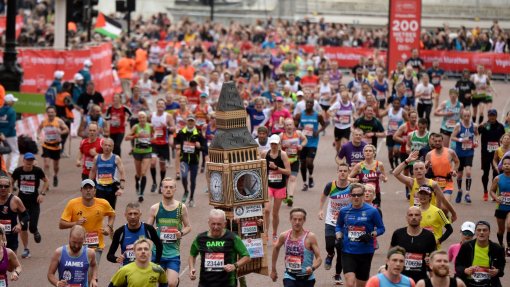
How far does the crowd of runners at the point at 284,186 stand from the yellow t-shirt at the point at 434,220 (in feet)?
0.04

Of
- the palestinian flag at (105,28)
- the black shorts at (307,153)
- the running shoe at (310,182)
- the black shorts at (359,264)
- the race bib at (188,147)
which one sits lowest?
the running shoe at (310,182)

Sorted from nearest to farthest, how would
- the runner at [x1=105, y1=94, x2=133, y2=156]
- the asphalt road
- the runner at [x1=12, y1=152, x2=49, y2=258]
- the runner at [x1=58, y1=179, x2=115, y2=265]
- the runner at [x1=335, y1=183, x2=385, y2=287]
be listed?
1. the runner at [x1=335, y1=183, x2=385, y2=287]
2. the runner at [x1=58, y1=179, x2=115, y2=265]
3. the asphalt road
4. the runner at [x1=12, y1=152, x2=49, y2=258]
5. the runner at [x1=105, y1=94, x2=133, y2=156]

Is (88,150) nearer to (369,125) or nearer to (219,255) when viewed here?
(369,125)

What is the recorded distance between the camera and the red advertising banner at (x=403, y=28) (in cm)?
4175

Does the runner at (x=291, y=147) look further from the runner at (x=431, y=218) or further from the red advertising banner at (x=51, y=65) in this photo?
the red advertising banner at (x=51, y=65)

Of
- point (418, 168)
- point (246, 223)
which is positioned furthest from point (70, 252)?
point (418, 168)

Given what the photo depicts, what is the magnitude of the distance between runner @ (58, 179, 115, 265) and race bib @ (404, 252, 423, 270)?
143 inches

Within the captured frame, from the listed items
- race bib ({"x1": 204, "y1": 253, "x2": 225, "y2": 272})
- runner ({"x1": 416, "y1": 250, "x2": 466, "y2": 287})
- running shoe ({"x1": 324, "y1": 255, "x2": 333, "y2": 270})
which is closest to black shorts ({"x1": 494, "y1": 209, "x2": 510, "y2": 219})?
running shoe ({"x1": 324, "y1": 255, "x2": 333, "y2": 270})

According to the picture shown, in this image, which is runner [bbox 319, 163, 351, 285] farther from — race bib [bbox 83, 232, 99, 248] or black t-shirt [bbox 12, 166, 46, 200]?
black t-shirt [bbox 12, 166, 46, 200]

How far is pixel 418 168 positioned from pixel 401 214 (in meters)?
4.91

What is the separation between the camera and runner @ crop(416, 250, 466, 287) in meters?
11.6

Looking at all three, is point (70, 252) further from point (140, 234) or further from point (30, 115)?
point (30, 115)

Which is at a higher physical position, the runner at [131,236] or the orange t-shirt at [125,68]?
the orange t-shirt at [125,68]

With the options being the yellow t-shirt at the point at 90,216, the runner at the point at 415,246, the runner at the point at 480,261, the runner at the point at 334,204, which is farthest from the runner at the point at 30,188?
the runner at the point at 480,261
